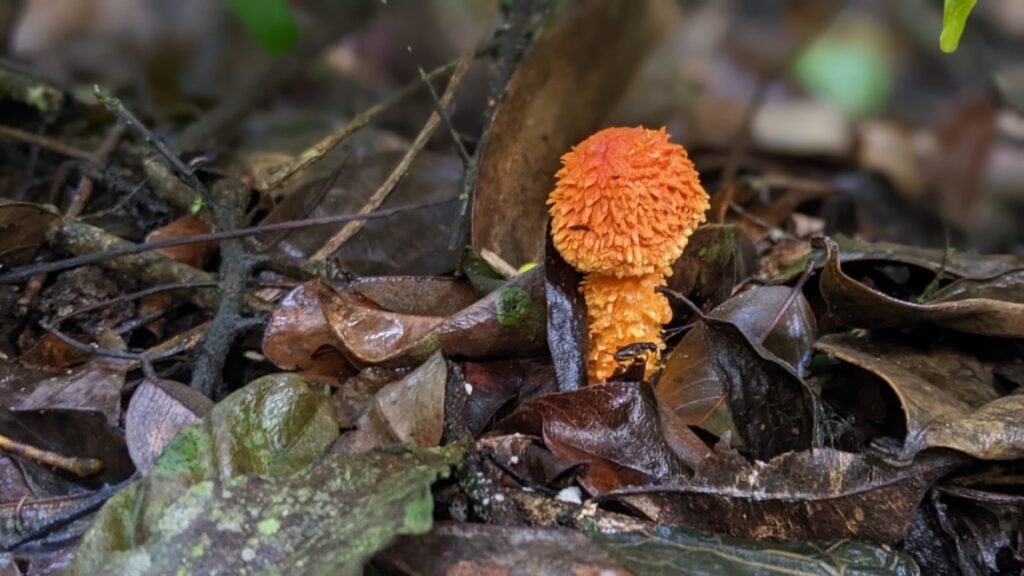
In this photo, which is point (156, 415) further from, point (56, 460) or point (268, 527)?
point (268, 527)

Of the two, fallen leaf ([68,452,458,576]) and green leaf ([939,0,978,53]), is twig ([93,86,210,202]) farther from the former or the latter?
green leaf ([939,0,978,53])

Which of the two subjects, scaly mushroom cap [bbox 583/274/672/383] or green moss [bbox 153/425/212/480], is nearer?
green moss [bbox 153/425/212/480]

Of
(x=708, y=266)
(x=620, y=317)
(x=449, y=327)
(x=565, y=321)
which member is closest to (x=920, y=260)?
(x=708, y=266)

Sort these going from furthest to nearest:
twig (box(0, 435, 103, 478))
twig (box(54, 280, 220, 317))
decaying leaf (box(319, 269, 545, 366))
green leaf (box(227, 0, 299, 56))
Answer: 1. green leaf (box(227, 0, 299, 56))
2. twig (box(54, 280, 220, 317))
3. decaying leaf (box(319, 269, 545, 366))
4. twig (box(0, 435, 103, 478))

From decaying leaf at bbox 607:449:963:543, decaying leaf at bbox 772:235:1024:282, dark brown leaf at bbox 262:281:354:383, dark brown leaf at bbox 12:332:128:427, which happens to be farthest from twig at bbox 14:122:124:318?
decaying leaf at bbox 772:235:1024:282

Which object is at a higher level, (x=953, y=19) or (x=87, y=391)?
(x=953, y=19)

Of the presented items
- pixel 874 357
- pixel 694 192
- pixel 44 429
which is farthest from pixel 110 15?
pixel 874 357
